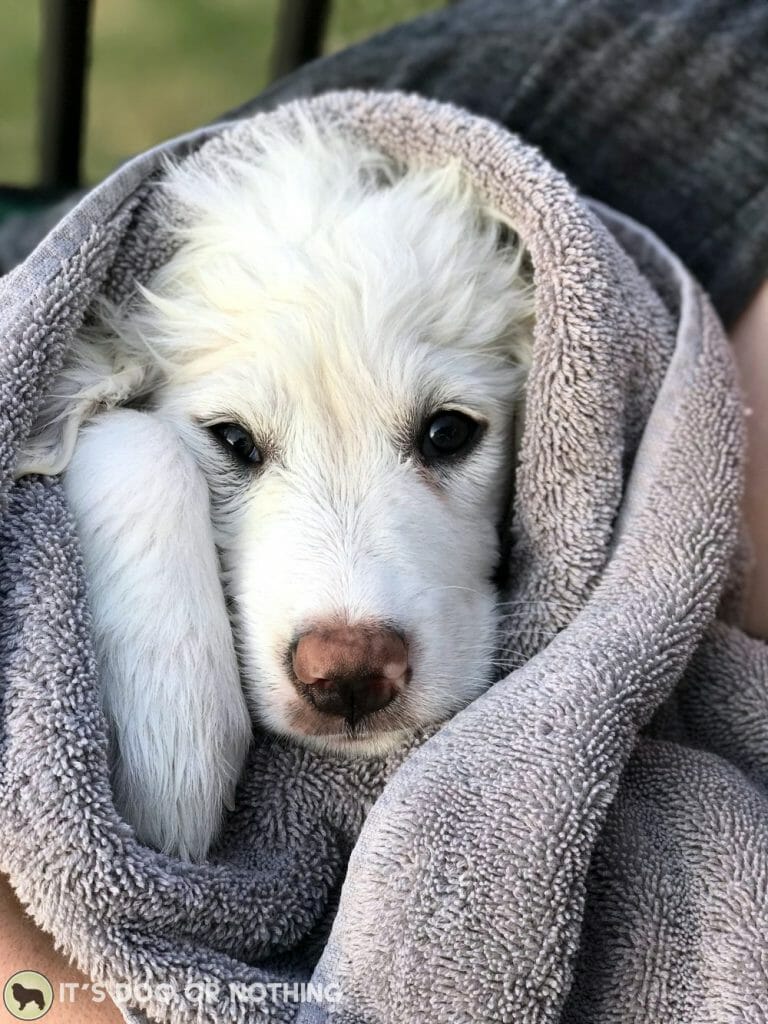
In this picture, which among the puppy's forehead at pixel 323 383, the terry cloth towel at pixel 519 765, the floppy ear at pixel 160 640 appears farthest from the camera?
the puppy's forehead at pixel 323 383

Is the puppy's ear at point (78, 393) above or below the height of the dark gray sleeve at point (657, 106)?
below

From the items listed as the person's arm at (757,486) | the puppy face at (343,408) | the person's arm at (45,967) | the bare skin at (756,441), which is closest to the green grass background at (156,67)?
the puppy face at (343,408)

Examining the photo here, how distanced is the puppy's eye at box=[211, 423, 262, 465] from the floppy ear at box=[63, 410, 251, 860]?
13cm

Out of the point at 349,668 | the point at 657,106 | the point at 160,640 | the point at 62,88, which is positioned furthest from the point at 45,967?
the point at 62,88

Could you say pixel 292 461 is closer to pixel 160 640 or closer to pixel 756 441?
pixel 160 640

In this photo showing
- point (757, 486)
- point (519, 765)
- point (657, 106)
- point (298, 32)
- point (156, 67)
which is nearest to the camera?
point (519, 765)

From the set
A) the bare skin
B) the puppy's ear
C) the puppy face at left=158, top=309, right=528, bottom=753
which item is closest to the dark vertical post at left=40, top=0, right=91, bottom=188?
the puppy's ear

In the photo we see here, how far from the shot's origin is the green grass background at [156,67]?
121 inches

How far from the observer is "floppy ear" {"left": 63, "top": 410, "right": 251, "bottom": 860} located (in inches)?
48.3

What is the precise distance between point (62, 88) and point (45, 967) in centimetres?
233

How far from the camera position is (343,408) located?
1480 millimetres

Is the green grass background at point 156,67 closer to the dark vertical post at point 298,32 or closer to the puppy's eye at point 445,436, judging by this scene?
the dark vertical post at point 298,32

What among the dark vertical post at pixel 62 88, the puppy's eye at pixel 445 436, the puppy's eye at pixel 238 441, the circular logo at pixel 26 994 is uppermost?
the puppy's eye at pixel 445 436

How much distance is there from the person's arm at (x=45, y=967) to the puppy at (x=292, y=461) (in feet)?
0.62
